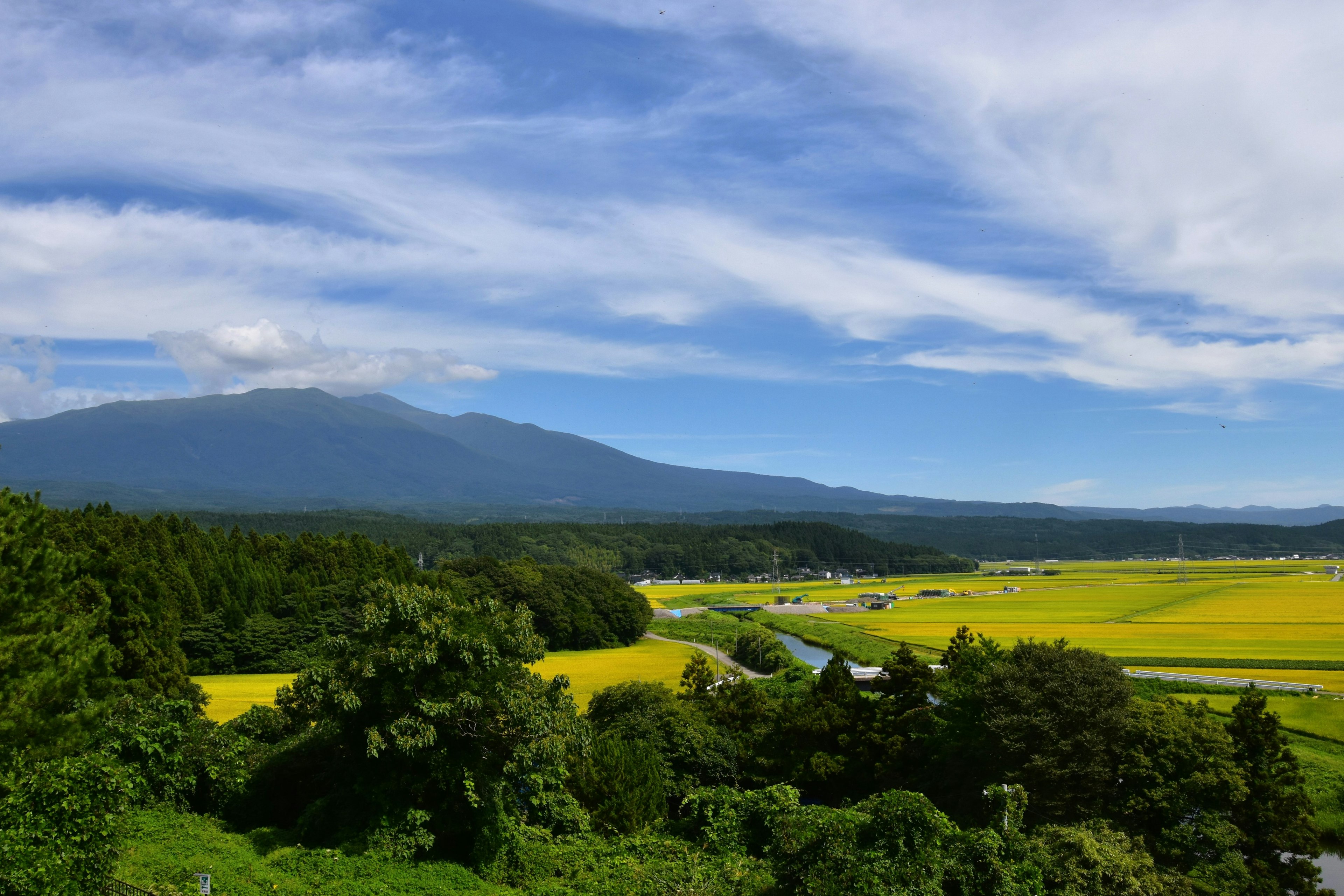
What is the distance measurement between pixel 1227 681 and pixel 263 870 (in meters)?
35.8

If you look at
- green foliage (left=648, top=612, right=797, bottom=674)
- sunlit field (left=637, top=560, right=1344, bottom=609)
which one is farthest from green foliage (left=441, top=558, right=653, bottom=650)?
sunlit field (left=637, top=560, right=1344, bottom=609)

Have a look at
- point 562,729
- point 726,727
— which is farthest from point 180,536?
point 562,729

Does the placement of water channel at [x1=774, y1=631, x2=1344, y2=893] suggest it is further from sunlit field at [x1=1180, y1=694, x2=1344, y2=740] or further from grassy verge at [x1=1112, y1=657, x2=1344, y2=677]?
grassy verge at [x1=1112, y1=657, x2=1344, y2=677]

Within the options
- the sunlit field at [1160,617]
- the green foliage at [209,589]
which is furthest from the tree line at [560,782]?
the sunlit field at [1160,617]

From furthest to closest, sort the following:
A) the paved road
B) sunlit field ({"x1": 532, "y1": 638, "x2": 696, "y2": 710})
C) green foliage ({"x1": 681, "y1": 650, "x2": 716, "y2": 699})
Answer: the paved road → sunlit field ({"x1": 532, "y1": 638, "x2": 696, "y2": 710}) → green foliage ({"x1": 681, "y1": 650, "x2": 716, "y2": 699})

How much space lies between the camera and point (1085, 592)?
85062 mm

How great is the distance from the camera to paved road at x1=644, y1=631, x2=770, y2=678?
46469mm

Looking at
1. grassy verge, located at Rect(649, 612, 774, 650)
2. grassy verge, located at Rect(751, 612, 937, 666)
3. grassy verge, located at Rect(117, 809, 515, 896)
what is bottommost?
grassy verge, located at Rect(649, 612, 774, 650)

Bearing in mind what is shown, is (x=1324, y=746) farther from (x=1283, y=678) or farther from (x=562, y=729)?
(x=562, y=729)

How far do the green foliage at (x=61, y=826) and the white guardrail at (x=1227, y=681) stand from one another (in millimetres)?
31222

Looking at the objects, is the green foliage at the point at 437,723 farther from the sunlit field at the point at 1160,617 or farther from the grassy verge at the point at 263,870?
the sunlit field at the point at 1160,617

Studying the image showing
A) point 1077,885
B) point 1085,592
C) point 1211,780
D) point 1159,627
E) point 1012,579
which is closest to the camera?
point 1077,885

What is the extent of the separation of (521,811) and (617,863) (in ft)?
9.86

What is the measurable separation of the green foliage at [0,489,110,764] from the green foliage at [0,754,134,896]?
252cm
